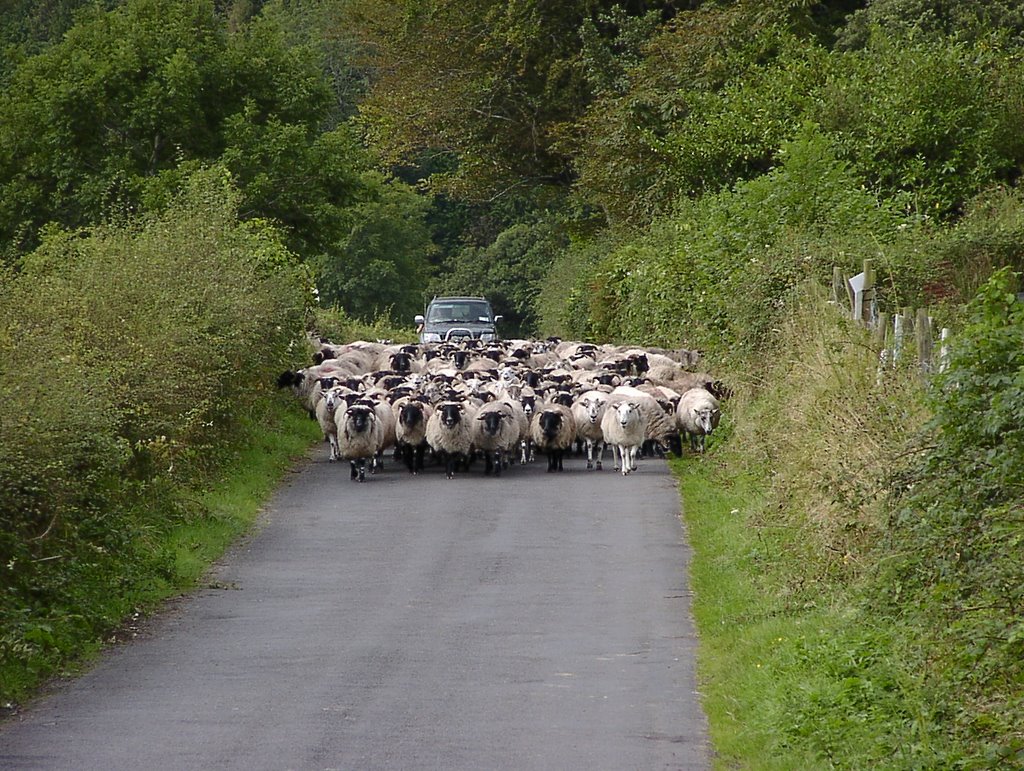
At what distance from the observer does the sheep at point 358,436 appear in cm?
2131

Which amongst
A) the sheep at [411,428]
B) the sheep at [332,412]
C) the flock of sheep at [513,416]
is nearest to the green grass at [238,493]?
the sheep at [332,412]

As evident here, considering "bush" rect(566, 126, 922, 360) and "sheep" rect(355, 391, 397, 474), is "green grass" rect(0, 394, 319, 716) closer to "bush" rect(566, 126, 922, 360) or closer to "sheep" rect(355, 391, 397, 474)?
"sheep" rect(355, 391, 397, 474)

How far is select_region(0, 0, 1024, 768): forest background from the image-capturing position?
9.05m

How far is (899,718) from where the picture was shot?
8289 millimetres

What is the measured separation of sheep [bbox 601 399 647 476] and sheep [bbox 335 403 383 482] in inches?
130

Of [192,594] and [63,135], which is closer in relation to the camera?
[192,594]

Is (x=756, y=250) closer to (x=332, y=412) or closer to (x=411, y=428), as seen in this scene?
(x=411, y=428)

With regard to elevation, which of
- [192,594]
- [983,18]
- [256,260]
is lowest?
[192,594]

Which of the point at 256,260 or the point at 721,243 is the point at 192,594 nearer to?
the point at 256,260

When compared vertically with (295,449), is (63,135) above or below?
above

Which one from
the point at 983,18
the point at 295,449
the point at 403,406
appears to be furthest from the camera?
→ the point at 983,18

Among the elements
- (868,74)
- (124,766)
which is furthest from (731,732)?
(868,74)

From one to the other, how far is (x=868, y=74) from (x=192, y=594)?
22.2 meters

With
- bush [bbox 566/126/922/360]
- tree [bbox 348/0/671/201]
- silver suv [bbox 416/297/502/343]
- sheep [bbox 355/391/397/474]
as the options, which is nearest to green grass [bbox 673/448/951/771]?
bush [bbox 566/126/922/360]
